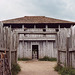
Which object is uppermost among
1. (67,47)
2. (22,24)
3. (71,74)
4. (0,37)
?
(22,24)

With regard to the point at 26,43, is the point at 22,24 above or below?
above

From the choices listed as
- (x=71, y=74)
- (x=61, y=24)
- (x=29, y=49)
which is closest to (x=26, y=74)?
(x=71, y=74)

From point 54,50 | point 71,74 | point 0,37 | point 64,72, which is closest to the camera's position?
point 0,37

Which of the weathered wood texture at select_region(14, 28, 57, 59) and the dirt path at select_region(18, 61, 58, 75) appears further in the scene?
the weathered wood texture at select_region(14, 28, 57, 59)

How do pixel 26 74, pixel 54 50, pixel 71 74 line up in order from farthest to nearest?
pixel 54 50 → pixel 26 74 → pixel 71 74

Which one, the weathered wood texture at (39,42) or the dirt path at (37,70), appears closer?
the dirt path at (37,70)

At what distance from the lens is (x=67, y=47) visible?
808 centimetres

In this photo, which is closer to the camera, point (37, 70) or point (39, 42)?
point (37, 70)

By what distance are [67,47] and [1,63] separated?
399 centimetres

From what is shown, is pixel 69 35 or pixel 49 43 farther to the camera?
pixel 49 43

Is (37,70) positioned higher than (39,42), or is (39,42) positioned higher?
(39,42)

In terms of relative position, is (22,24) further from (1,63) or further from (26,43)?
(1,63)

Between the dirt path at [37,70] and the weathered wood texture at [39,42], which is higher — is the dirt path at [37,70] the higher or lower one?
the lower one

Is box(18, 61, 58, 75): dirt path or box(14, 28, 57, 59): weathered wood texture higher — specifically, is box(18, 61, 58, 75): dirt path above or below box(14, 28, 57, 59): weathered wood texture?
below
